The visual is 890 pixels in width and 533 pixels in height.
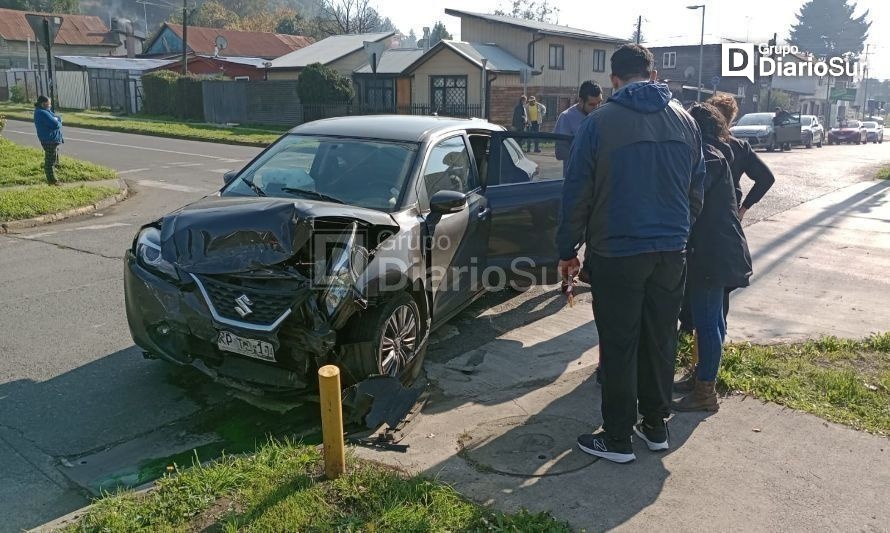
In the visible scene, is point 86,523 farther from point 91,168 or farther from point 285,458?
point 91,168

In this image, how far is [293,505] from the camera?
10.7 ft

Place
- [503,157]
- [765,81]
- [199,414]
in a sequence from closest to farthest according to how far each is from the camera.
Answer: [199,414], [503,157], [765,81]

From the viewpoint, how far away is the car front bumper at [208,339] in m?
4.06

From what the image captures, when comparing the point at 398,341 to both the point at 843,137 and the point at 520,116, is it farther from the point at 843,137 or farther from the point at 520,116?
the point at 843,137

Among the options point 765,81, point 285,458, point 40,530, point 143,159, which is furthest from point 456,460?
point 765,81

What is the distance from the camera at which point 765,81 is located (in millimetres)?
56156

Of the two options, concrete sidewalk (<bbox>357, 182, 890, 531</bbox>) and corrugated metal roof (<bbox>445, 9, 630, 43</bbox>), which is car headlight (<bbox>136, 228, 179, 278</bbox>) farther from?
corrugated metal roof (<bbox>445, 9, 630, 43</bbox>)

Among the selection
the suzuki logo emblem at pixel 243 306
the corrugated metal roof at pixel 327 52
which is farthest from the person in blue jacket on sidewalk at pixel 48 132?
the corrugated metal roof at pixel 327 52

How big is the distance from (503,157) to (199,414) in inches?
133

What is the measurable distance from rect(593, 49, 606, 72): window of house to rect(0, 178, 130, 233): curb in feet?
107

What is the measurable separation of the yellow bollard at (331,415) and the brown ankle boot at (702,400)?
7.30ft

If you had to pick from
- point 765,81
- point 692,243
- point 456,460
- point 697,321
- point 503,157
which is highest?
point 765,81

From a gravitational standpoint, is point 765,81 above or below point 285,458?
above

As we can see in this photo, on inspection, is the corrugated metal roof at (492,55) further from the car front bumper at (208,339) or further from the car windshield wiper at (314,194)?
the car front bumper at (208,339)
